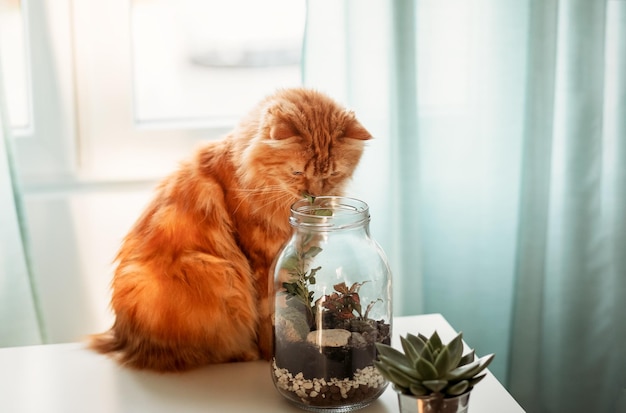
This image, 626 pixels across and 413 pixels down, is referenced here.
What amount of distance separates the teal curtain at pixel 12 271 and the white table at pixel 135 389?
0.94 ft

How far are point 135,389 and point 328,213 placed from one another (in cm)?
40

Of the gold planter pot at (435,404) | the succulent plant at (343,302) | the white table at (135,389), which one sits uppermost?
the succulent plant at (343,302)

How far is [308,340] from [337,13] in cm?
74

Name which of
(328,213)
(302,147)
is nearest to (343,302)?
(328,213)

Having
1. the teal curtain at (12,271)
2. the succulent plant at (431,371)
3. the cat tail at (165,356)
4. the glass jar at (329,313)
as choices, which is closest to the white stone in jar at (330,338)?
the glass jar at (329,313)

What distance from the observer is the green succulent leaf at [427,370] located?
896mm

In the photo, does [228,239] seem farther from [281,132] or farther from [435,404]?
[435,404]

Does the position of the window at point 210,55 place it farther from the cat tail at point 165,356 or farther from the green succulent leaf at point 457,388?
the green succulent leaf at point 457,388

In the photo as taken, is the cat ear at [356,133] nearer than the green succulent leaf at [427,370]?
No

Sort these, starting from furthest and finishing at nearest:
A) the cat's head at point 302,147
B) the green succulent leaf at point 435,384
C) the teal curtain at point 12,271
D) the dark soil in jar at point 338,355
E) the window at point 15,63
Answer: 1. the window at point 15,63
2. the teal curtain at point 12,271
3. the cat's head at point 302,147
4. the dark soil in jar at point 338,355
5. the green succulent leaf at point 435,384

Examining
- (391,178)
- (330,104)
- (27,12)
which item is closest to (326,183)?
(330,104)

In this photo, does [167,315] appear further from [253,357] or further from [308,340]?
[308,340]

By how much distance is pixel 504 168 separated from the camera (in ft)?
5.38

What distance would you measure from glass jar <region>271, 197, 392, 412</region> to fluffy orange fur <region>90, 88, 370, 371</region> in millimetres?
123
